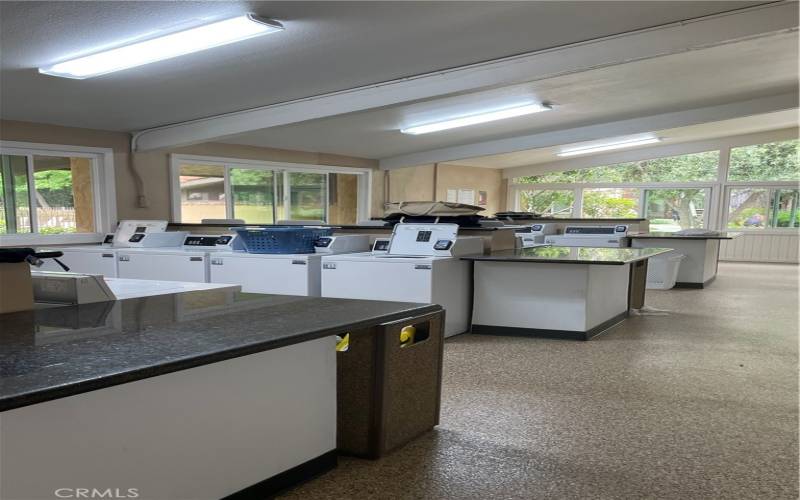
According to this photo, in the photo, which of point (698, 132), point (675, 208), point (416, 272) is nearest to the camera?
point (416, 272)

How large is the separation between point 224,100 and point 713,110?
6.73 m

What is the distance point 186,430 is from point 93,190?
563 cm

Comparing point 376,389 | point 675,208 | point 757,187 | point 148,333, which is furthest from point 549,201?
point 148,333

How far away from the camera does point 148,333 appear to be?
1.61 metres

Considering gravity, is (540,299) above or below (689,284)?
above

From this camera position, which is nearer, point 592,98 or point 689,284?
point 592,98

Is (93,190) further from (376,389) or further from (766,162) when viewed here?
(766,162)

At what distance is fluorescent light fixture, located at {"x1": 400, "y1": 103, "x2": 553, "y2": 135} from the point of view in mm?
6582

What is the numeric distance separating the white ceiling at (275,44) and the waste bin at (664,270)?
4362 mm

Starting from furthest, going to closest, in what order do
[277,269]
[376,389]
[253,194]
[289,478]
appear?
[253,194] < [277,269] < [376,389] < [289,478]

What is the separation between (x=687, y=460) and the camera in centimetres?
222

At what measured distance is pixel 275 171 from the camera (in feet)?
27.1

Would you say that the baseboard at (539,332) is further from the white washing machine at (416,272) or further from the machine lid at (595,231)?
the machine lid at (595,231)

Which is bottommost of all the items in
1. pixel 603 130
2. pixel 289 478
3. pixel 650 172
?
pixel 289 478
